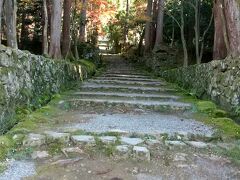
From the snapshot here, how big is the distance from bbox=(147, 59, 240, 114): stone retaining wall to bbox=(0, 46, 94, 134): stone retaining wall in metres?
3.68

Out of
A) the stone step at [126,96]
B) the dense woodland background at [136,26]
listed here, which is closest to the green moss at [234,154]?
the dense woodland background at [136,26]

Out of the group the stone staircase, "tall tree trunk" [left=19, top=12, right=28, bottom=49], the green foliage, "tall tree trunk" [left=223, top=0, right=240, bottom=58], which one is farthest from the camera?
the green foliage

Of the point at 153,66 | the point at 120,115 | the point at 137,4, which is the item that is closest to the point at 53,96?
the point at 120,115

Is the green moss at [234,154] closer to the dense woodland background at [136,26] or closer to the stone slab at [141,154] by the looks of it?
the stone slab at [141,154]

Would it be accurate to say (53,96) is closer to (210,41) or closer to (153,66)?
(153,66)

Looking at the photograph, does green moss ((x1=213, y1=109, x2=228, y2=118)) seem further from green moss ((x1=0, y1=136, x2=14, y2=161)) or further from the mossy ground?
green moss ((x1=0, y1=136, x2=14, y2=161))

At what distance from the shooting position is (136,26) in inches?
999

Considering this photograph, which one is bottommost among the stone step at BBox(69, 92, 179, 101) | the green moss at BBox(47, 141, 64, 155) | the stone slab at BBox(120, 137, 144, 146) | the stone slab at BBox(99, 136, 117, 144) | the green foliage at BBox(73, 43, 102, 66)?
the green moss at BBox(47, 141, 64, 155)

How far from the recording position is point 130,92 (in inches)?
377

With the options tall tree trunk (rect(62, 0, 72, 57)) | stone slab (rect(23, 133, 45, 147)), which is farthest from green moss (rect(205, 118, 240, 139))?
tall tree trunk (rect(62, 0, 72, 57))

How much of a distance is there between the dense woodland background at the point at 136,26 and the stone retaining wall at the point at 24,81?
793 mm

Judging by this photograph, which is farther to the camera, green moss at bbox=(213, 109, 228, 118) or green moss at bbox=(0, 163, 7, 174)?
green moss at bbox=(213, 109, 228, 118)

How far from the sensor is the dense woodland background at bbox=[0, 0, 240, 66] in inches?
304

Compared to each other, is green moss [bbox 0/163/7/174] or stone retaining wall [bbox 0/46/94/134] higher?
stone retaining wall [bbox 0/46/94/134]
